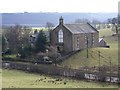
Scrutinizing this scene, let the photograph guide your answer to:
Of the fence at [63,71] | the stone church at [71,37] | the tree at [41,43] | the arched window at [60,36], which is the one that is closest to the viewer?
the fence at [63,71]

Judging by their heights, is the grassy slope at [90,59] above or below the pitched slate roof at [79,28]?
below

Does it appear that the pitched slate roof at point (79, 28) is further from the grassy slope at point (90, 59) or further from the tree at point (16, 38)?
the tree at point (16, 38)

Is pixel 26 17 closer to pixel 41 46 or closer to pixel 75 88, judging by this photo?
pixel 41 46

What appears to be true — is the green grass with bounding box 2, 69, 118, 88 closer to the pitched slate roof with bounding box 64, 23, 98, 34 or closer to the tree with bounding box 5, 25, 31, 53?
the pitched slate roof with bounding box 64, 23, 98, 34

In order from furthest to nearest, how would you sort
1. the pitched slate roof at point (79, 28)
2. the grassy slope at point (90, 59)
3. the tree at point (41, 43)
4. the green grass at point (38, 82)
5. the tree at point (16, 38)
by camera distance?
the tree at point (16, 38) < the pitched slate roof at point (79, 28) < the tree at point (41, 43) < the grassy slope at point (90, 59) < the green grass at point (38, 82)

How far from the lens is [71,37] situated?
42.2m

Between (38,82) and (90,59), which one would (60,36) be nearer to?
(90,59)

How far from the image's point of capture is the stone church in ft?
139

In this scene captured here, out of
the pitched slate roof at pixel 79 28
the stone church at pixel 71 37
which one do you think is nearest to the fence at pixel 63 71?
the stone church at pixel 71 37

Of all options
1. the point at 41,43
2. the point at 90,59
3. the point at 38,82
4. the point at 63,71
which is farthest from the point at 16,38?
the point at 38,82

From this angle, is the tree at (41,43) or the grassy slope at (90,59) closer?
the grassy slope at (90,59)

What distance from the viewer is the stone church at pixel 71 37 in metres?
42.4

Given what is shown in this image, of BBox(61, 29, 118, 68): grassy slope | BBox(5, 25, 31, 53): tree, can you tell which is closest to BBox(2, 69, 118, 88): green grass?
BBox(61, 29, 118, 68): grassy slope

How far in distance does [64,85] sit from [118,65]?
966 cm
